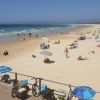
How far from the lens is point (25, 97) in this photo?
11.2 meters

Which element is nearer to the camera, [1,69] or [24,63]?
[1,69]

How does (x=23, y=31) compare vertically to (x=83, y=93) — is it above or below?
below

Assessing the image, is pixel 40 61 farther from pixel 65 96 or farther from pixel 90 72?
pixel 65 96

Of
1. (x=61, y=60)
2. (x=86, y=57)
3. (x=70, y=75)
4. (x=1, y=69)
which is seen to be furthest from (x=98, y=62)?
(x=1, y=69)

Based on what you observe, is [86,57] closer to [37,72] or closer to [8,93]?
[37,72]

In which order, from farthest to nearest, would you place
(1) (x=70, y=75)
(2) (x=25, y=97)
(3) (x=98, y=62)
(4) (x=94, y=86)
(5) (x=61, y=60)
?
1. (5) (x=61, y=60)
2. (3) (x=98, y=62)
3. (1) (x=70, y=75)
4. (4) (x=94, y=86)
5. (2) (x=25, y=97)

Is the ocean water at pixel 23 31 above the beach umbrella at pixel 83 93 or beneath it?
beneath

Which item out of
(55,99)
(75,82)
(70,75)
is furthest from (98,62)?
(55,99)

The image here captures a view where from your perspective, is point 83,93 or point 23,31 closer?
point 83,93

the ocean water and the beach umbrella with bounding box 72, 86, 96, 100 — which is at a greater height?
the beach umbrella with bounding box 72, 86, 96, 100

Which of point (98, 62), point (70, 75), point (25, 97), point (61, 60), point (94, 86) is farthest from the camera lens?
point (61, 60)

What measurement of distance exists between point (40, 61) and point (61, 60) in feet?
7.17

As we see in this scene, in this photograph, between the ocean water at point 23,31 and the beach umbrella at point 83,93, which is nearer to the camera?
the beach umbrella at point 83,93

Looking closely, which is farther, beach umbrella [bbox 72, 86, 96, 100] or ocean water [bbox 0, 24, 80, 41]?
ocean water [bbox 0, 24, 80, 41]
